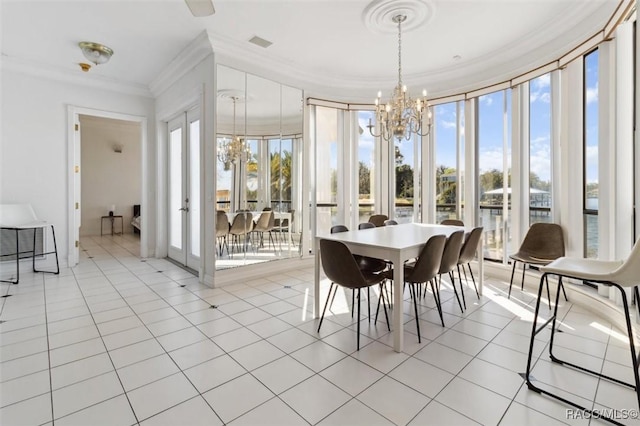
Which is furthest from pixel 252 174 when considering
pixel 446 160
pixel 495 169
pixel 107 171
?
pixel 107 171

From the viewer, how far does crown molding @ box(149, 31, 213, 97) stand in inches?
149

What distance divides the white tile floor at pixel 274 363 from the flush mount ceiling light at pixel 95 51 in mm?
2923

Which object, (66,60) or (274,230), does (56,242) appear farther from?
(274,230)

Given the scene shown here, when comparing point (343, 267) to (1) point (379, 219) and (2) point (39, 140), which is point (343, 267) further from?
(2) point (39, 140)

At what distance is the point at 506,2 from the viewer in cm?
312

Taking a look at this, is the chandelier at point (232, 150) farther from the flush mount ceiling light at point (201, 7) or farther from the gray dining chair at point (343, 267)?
the gray dining chair at point (343, 267)

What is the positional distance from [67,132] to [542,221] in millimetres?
6881

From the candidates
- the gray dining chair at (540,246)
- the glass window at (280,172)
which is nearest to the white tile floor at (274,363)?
the gray dining chair at (540,246)

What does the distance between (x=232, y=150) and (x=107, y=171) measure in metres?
6.18

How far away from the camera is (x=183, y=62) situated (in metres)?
4.29

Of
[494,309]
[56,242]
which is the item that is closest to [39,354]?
[56,242]

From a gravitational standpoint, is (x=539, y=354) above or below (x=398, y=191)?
below

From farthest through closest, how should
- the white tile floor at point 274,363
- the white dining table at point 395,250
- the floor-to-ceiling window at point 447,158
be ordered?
the floor-to-ceiling window at point 447,158 → the white dining table at point 395,250 → the white tile floor at point 274,363

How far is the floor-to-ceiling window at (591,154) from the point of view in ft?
10.7
